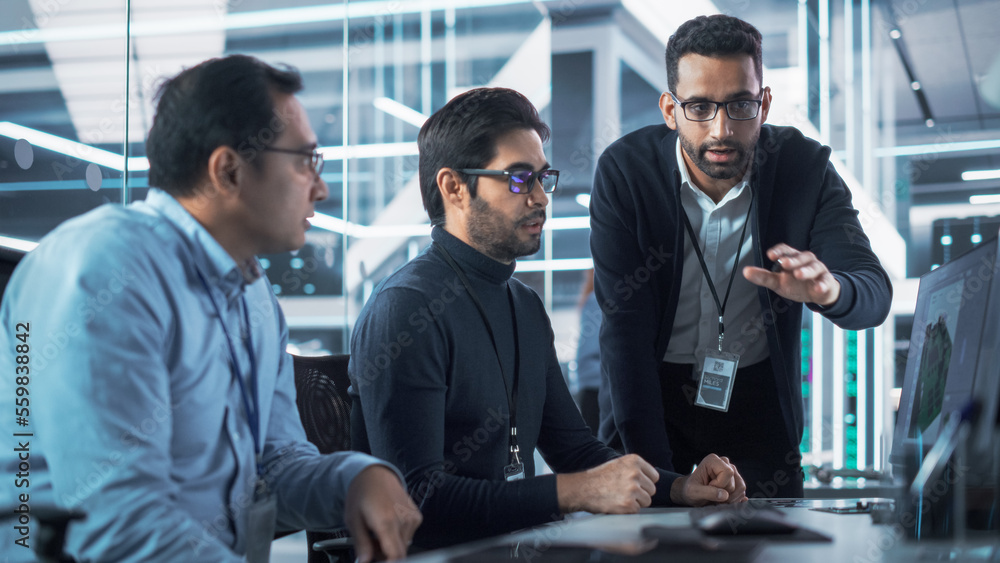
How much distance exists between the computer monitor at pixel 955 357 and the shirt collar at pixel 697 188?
67 cm

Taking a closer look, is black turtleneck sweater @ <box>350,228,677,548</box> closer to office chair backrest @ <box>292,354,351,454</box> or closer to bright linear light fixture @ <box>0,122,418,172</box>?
office chair backrest @ <box>292,354,351,454</box>

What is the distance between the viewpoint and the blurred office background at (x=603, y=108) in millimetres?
4762

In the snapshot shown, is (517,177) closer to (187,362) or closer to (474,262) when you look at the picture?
(474,262)

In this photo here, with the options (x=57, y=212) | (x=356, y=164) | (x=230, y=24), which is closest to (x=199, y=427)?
(x=57, y=212)

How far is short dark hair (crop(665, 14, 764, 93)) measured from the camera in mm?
1827

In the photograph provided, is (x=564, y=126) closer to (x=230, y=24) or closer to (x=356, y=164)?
(x=356, y=164)

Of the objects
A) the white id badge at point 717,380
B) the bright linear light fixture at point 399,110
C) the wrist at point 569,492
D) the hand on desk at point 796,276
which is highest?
the bright linear light fixture at point 399,110

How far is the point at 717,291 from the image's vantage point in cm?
194

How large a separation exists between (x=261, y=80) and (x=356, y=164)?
4.07 meters

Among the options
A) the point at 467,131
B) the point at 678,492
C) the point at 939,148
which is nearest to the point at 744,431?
the point at 678,492

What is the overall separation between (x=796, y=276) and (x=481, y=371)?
0.59 m

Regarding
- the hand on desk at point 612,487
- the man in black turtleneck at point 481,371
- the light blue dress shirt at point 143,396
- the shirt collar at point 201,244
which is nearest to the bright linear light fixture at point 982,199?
the man in black turtleneck at point 481,371

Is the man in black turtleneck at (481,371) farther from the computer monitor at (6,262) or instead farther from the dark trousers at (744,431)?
the computer monitor at (6,262)

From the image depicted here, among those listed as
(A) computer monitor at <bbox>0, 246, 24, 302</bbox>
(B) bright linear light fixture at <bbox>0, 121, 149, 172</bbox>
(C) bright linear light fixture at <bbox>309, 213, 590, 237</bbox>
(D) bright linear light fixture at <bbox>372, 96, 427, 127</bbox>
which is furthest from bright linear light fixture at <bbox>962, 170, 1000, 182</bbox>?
(A) computer monitor at <bbox>0, 246, 24, 302</bbox>
